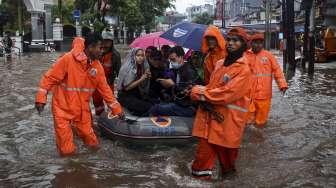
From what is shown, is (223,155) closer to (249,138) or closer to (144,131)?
(144,131)

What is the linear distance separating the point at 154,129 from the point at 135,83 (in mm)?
808

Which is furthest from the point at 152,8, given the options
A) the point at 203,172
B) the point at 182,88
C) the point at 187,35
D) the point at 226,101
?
the point at 226,101

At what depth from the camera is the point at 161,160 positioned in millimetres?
7387

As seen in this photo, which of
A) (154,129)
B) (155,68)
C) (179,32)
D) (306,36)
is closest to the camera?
(154,129)

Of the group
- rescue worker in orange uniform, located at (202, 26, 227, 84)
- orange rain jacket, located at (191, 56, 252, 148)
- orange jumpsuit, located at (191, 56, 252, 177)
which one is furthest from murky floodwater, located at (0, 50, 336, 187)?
rescue worker in orange uniform, located at (202, 26, 227, 84)

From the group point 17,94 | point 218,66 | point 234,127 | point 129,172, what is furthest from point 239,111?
point 17,94

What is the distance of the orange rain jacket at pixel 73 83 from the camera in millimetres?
6531

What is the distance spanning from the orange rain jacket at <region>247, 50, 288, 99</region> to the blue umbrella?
103 cm

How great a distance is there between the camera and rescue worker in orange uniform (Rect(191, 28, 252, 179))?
537 centimetres

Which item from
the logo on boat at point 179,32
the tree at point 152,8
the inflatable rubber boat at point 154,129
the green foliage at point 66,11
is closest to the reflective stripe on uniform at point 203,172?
the inflatable rubber boat at point 154,129

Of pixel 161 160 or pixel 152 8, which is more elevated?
pixel 152 8

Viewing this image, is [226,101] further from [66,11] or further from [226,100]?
[66,11]

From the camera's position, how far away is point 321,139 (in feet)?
28.8

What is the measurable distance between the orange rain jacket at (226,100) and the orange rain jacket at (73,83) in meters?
1.64
